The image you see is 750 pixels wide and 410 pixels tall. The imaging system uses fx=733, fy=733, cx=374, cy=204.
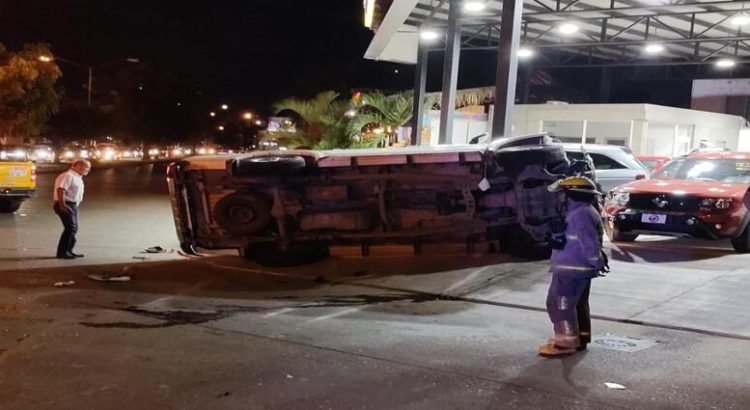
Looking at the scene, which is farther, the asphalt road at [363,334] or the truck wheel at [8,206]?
the truck wheel at [8,206]

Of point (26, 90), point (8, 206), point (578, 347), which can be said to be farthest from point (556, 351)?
point (26, 90)

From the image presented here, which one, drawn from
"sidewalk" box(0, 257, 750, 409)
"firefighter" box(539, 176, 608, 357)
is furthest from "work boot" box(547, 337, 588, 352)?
"sidewalk" box(0, 257, 750, 409)

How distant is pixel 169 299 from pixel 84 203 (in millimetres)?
12329

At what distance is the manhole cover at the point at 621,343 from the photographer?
20.7 feet

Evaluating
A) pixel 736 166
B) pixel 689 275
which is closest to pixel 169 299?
pixel 689 275

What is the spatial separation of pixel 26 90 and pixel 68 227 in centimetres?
2921

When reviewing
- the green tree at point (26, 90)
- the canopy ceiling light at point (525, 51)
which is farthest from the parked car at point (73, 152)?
the canopy ceiling light at point (525, 51)

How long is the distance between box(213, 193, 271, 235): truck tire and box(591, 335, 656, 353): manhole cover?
4.73 metres

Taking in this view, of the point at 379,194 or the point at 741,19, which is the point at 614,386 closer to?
the point at 379,194

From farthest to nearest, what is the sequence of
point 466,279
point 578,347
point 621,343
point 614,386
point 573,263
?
1. point 466,279
2. point 621,343
3. point 578,347
4. point 573,263
5. point 614,386

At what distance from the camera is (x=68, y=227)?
10.7 m

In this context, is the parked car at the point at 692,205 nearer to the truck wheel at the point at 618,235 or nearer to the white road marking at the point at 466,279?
the truck wheel at the point at 618,235

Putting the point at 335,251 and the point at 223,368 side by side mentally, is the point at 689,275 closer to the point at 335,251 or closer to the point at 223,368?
the point at 335,251

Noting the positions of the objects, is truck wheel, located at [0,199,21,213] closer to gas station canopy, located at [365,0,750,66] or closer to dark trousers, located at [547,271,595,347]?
gas station canopy, located at [365,0,750,66]
